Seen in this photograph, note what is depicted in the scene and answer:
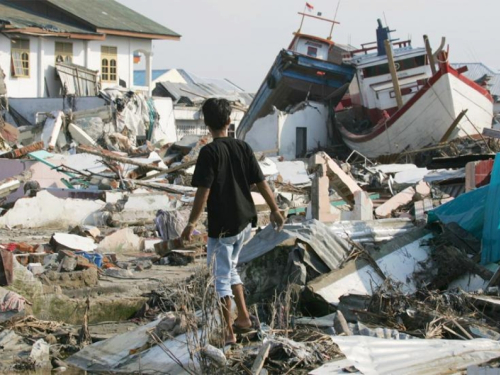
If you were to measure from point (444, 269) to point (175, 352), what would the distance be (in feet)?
8.99

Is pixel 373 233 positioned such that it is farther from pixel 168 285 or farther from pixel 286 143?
pixel 286 143

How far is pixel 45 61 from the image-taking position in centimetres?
3397

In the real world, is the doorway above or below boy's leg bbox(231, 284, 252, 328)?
below

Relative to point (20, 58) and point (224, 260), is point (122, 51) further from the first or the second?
point (224, 260)

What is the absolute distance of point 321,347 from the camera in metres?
5.38

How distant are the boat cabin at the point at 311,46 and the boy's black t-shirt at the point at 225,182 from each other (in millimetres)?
27119

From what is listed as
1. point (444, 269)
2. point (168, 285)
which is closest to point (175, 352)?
point (444, 269)

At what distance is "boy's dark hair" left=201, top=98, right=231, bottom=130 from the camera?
573 cm

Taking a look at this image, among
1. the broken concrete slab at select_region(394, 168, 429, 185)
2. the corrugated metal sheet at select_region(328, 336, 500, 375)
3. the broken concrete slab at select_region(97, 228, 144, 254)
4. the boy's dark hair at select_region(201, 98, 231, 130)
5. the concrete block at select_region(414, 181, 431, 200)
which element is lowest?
the broken concrete slab at select_region(97, 228, 144, 254)

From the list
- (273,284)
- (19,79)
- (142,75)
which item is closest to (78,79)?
(19,79)

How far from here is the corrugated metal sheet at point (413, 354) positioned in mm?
5100

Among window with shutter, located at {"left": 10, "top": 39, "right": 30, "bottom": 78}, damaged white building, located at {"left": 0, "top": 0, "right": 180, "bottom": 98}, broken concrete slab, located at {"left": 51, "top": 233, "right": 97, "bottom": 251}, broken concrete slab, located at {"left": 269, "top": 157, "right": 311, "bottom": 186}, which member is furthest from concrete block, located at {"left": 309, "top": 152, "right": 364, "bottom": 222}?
window with shutter, located at {"left": 10, "top": 39, "right": 30, "bottom": 78}

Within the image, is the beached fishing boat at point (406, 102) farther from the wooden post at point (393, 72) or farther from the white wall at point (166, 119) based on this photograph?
the white wall at point (166, 119)

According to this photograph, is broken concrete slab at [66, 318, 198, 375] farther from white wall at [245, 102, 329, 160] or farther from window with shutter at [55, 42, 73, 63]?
window with shutter at [55, 42, 73, 63]
